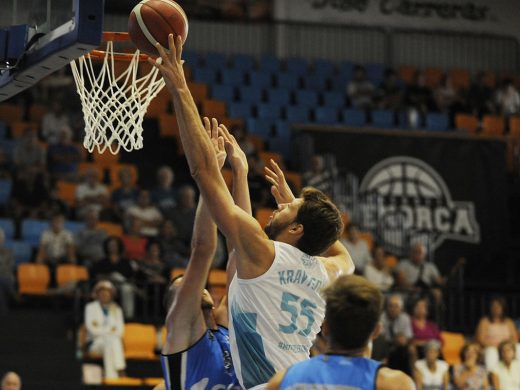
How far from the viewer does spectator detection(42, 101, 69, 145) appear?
16.2m

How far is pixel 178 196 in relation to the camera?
15219 millimetres

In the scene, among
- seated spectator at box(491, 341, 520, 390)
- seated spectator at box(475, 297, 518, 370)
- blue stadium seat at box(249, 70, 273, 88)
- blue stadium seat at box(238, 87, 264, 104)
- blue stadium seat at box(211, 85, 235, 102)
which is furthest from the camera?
blue stadium seat at box(249, 70, 273, 88)

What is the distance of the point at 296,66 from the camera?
20.8 meters

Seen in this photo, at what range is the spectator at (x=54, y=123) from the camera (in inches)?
637

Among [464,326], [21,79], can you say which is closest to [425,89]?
[464,326]

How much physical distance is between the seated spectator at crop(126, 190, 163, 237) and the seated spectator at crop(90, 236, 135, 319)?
1.01 meters

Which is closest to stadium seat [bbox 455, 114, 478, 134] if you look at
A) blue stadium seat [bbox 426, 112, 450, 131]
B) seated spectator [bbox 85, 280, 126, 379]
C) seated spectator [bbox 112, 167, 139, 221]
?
blue stadium seat [bbox 426, 112, 450, 131]

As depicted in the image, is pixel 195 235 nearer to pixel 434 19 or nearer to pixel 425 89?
pixel 425 89

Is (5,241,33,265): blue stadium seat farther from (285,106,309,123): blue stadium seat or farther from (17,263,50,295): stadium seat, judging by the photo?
(285,106,309,123): blue stadium seat

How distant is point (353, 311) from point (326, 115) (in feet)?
51.8

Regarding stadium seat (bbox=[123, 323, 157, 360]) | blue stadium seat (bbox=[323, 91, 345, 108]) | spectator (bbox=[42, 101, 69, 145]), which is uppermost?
blue stadium seat (bbox=[323, 91, 345, 108])

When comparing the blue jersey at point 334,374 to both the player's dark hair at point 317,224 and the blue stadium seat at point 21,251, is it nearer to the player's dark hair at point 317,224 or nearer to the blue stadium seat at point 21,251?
the player's dark hair at point 317,224

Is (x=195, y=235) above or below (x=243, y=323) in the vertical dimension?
above

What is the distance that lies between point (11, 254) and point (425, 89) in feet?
34.3
